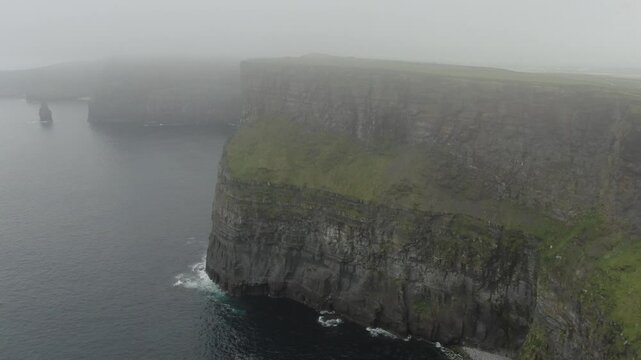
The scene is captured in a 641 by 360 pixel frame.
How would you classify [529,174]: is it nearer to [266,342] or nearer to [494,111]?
[494,111]

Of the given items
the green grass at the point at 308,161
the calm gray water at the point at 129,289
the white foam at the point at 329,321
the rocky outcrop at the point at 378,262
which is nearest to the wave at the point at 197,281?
the calm gray water at the point at 129,289

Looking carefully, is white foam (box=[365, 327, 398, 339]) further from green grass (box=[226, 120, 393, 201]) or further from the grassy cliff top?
the grassy cliff top

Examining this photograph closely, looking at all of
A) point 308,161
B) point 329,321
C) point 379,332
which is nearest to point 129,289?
point 329,321

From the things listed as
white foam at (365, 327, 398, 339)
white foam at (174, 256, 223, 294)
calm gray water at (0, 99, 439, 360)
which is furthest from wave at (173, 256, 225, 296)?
white foam at (365, 327, 398, 339)

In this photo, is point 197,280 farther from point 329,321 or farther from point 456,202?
point 456,202

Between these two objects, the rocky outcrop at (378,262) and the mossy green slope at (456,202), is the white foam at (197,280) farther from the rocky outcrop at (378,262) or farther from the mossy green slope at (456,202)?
the mossy green slope at (456,202)

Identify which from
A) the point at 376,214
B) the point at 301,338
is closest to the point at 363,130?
the point at 376,214
